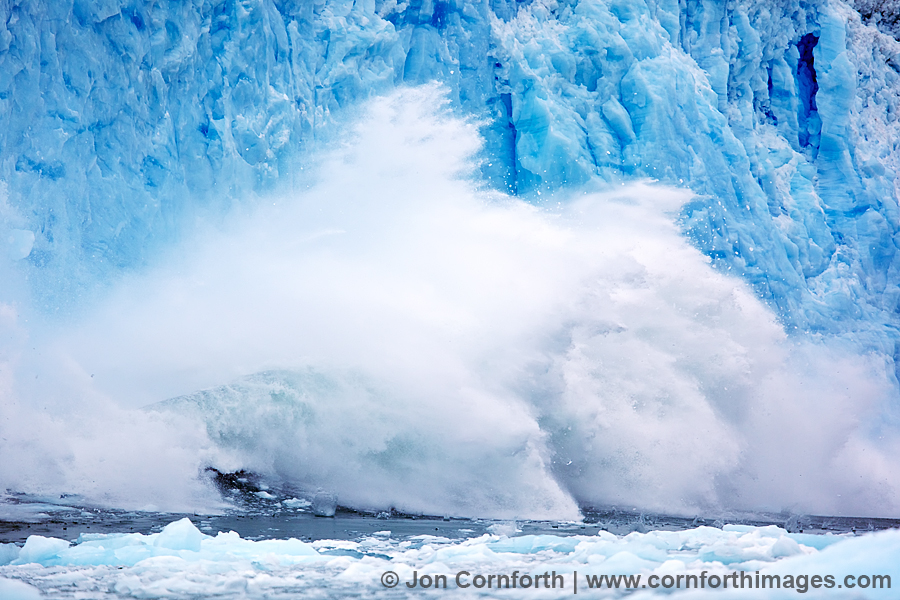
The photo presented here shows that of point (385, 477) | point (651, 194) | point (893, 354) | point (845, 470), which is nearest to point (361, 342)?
point (385, 477)

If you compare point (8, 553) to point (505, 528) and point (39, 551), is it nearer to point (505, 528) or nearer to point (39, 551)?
point (39, 551)

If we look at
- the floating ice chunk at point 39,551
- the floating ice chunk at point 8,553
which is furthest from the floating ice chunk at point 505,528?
the floating ice chunk at point 8,553

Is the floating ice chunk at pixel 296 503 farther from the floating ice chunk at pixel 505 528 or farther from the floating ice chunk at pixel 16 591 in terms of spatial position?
the floating ice chunk at pixel 16 591

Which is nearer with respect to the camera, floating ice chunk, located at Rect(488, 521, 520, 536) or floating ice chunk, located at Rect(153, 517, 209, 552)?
floating ice chunk, located at Rect(153, 517, 209, 552)

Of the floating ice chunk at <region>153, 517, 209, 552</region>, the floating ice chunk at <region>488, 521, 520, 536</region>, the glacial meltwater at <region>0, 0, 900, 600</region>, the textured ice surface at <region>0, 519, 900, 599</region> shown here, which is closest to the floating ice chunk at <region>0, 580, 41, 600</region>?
the textured ice surface at <region>0, 519, 900, 599</region>

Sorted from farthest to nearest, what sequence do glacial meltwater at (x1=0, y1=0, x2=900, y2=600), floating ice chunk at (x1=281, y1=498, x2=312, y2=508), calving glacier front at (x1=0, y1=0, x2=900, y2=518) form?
calving glacier front at (x1=0, y1=0, x2=900, y2=518) → floating ice chunk at (x1=281, y1=498, x2=312, y2=508) → glacial meltwater at (x1=0, y1=0, x2=900, y2=600)

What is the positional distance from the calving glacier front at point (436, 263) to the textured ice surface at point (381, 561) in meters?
2.57

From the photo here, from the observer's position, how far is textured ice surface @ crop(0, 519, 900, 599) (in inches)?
160

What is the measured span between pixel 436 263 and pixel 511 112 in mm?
3356

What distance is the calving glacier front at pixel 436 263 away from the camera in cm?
856

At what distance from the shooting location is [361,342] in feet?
31.8

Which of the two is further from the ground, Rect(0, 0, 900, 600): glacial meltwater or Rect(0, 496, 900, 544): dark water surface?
Rect(0, 0, 900, 600): glacial meltwater

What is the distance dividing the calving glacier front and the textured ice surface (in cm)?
257

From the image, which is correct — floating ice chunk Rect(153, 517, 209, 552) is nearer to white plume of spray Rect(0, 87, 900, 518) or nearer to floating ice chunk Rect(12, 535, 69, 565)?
floating ice chunk Rect(12, 535, 69, 565)
